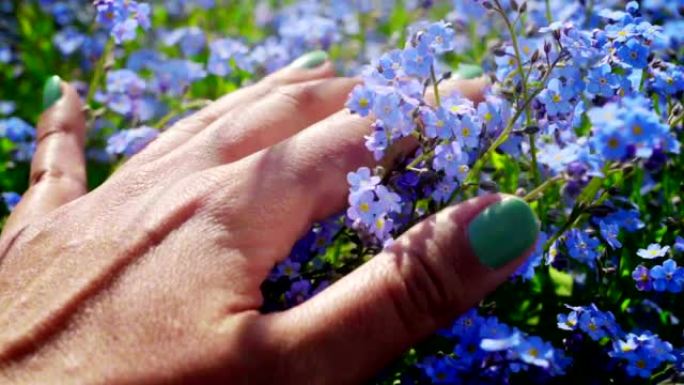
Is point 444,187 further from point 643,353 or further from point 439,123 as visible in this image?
point 643,353

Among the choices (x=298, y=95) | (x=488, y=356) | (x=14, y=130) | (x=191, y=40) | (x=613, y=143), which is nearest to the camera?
(x=613, y=143)

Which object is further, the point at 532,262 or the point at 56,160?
the point at 56,160

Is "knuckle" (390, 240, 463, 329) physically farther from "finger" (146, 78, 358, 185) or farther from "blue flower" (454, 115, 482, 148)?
"finger" (146, 78, 358, 185)

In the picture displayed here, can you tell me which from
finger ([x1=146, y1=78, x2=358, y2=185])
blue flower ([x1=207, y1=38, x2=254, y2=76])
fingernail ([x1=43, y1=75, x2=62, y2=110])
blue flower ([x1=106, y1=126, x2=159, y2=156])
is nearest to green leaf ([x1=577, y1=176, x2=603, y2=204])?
finger ([x1=146, y1=78, x2=358, y2=185])

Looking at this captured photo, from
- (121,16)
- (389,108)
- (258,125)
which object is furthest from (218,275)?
(121,16)

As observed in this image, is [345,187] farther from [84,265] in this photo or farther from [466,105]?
[84,265]

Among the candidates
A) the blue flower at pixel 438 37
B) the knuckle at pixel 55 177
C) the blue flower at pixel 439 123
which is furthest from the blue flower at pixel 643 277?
the knuckle at pixel 55 177

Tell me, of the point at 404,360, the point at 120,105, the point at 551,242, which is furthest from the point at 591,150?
the point at 120,105
